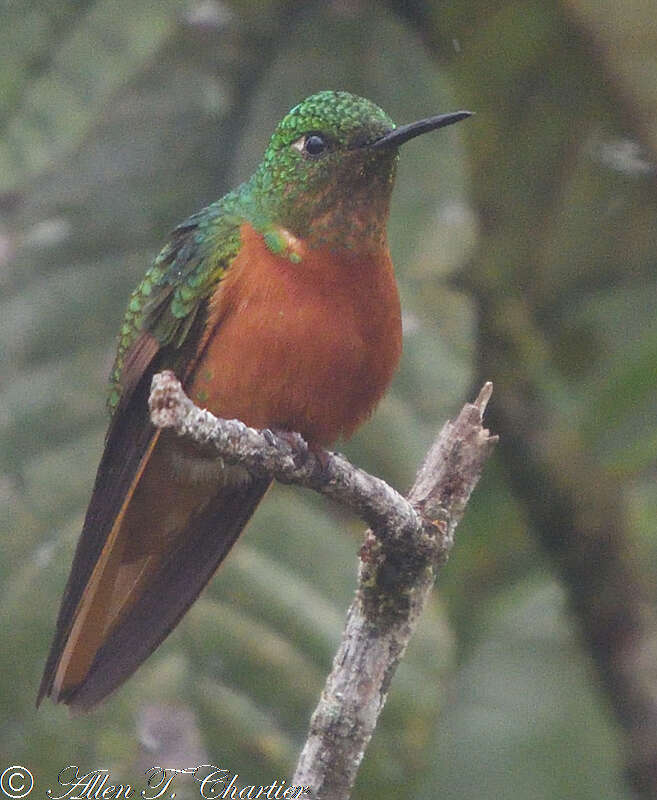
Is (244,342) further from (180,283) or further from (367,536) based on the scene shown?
(367,536)

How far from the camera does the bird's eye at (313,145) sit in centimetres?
324

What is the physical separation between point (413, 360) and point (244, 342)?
786 mm

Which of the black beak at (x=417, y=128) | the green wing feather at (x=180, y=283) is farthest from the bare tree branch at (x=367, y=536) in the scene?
the black beak at (x=417, y=128)

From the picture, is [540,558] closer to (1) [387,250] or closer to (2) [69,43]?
(1) [387,250]

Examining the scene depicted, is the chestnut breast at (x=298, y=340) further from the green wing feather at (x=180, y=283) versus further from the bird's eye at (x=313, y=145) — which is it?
the bird's eye at (x=313, y=145)

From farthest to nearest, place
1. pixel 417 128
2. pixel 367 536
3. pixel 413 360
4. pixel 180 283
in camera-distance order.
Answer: pixel 413 360 → pixel 180 283 → pixel 417 128 → pixel 367 536

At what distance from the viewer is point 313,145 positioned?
3.26m

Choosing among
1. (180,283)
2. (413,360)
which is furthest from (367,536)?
(413,360)

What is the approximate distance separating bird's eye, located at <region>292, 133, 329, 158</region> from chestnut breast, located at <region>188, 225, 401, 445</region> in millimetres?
201

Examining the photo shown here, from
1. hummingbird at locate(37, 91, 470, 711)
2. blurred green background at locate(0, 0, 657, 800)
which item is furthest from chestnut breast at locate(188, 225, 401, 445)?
blurred green background at locate(0, 0, 657, 800)

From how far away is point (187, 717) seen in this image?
3330 mm

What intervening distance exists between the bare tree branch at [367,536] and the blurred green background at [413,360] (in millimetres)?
763

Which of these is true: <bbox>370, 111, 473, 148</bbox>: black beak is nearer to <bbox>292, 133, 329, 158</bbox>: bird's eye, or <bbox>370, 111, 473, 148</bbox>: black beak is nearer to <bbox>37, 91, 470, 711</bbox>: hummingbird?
<bbox>37, 91, 470, 711</bbox>: hummingbird

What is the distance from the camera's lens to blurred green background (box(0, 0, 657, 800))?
343 centimetres
